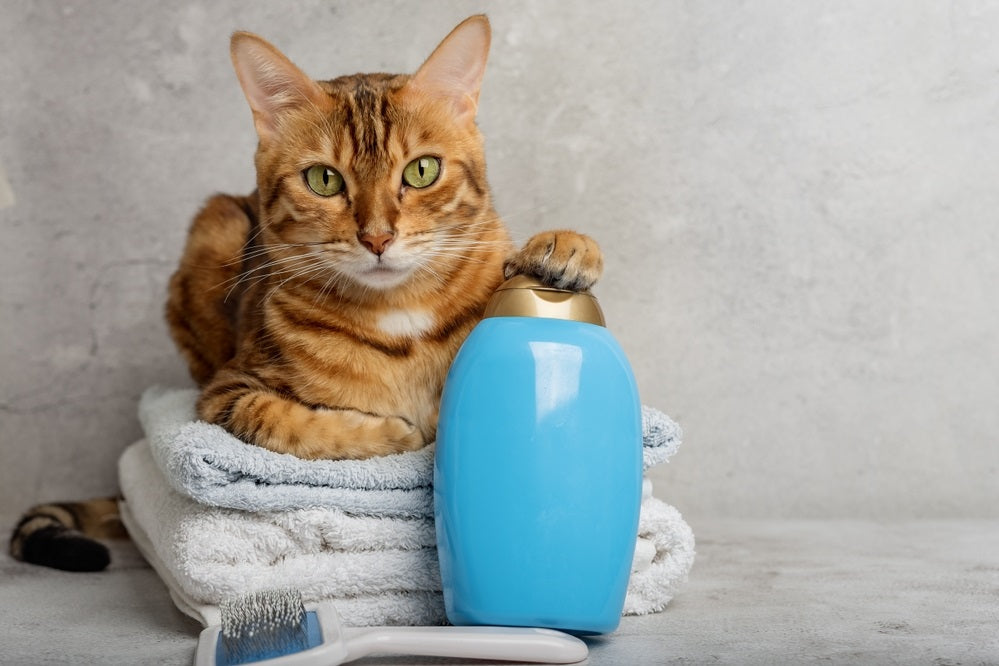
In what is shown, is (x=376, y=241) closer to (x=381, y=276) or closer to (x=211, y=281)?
(x=381, y=276)

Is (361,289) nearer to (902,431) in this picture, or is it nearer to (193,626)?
(193,626)

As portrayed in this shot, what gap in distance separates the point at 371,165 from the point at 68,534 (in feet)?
2.70

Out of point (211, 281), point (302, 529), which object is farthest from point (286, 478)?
point (211, 281)

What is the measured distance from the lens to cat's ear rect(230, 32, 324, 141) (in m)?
1.32

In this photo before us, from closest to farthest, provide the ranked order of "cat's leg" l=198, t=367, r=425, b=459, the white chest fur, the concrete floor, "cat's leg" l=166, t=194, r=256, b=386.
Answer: the concrete floor < "cat's leg" l=198, t=367, r=425, b=459 < the white chest fur < "cat's leg" l=166, t=194, r=256, b=386

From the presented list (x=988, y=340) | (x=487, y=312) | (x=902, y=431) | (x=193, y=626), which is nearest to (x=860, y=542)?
(x=902, y=431)

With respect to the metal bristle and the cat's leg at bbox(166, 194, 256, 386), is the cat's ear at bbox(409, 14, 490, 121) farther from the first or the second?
the metal bristle

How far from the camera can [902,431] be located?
2.04 meters

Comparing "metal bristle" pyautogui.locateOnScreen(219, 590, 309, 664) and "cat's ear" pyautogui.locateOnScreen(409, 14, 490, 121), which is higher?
"cat's ear" pyautogui.locateOnScreen(409, 14, 490, 121)

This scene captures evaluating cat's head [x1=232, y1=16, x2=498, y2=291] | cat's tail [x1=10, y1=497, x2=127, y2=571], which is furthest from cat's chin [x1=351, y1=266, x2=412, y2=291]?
cat's tail [x1=10, y1=497, x2=127, y2=571]

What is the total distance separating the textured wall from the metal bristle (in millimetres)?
1057

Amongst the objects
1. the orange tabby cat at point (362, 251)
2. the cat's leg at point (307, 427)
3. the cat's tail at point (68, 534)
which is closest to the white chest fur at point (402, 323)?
the orange tabby cat at point (362, 251)

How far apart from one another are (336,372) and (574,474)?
40 centimetres

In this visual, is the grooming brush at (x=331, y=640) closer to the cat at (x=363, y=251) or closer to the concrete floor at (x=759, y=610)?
the concrete floor at (x=759, y=610)
